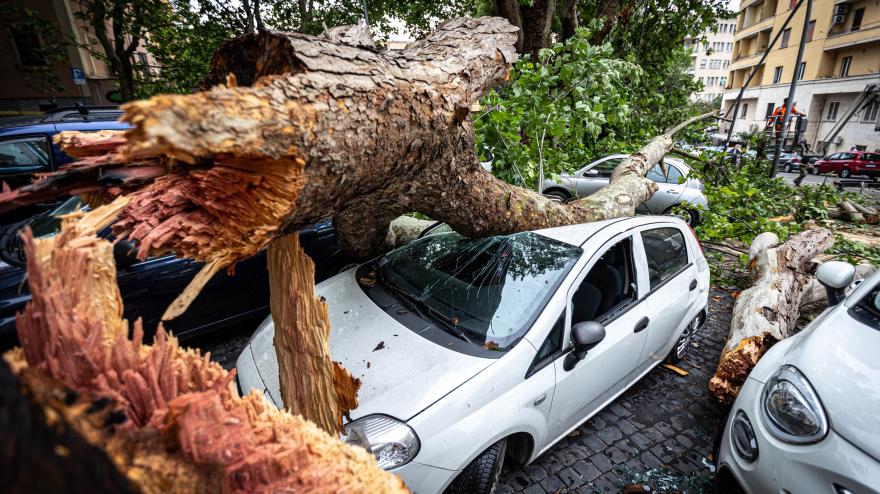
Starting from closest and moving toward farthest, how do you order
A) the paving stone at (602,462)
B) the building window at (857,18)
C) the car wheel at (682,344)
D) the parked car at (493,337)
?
1. the parked car at (493,337)
2. the paving stone at (602,462)
3. the car wheel at (682,344)
4. the building window at (857,18)

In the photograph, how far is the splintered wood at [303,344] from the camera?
6.18 feet

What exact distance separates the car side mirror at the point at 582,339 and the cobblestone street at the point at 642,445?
83cm

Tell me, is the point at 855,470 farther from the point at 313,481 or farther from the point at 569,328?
the point at 313,481

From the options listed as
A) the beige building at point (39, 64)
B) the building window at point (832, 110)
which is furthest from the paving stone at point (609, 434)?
the building window at point (832, 110)

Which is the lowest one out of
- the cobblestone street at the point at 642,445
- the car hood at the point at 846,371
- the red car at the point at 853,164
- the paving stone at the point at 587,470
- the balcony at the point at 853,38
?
the red car at the point at 853,164

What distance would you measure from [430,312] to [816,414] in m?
2.15

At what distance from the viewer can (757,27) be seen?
114ft

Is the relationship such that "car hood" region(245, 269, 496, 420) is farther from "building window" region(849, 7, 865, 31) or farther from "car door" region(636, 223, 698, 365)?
"building window" region(849, 7, 865, 31)

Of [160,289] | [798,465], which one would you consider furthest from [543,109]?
[160,289]

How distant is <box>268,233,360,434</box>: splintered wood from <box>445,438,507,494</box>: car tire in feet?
2.44

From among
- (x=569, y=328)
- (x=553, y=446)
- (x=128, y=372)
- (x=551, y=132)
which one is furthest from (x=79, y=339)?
(x=551, y=132)

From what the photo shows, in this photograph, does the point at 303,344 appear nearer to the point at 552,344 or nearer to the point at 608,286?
the point at 552,344

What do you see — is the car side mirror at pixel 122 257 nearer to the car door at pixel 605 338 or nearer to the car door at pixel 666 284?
the car door at pixel 605 338

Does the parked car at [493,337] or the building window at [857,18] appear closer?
the parked car at [493,337]
